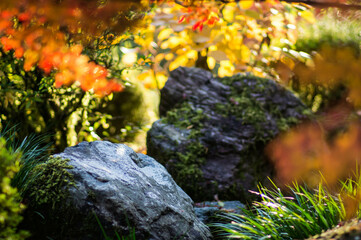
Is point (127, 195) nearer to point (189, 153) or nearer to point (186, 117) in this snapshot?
point (189, 153)

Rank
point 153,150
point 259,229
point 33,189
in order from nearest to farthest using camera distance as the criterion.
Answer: point 33,189 < point 259,229 < point 153,150

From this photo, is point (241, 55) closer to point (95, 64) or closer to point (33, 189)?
point (95, 64)

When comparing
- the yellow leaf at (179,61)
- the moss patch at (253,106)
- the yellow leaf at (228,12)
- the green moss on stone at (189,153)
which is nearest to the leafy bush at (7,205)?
the green moss on stone at (189,153)

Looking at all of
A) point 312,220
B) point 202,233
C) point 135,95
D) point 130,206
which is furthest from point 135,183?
point 135,95

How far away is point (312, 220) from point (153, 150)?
190 cm

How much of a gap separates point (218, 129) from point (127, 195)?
1920 millimetres

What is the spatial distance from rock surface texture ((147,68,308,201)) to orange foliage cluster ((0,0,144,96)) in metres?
1.08

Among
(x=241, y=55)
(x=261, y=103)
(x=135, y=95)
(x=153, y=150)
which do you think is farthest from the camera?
(x=135, y=95)

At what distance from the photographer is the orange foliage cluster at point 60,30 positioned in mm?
1824

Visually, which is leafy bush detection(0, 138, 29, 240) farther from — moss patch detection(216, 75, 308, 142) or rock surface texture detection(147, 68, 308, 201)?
moss patch detection(216, 75, 308, 142)

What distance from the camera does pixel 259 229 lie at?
6.75 ft

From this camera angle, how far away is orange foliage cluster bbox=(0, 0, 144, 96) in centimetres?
182

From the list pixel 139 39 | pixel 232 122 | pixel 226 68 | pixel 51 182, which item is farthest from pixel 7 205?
pixel 226 68

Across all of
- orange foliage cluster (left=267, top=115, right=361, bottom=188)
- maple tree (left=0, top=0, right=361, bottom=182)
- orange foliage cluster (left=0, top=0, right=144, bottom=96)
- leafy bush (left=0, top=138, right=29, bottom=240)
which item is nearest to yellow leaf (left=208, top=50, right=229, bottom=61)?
maple tree (left=0, top=0, right=361, bottom=182)
